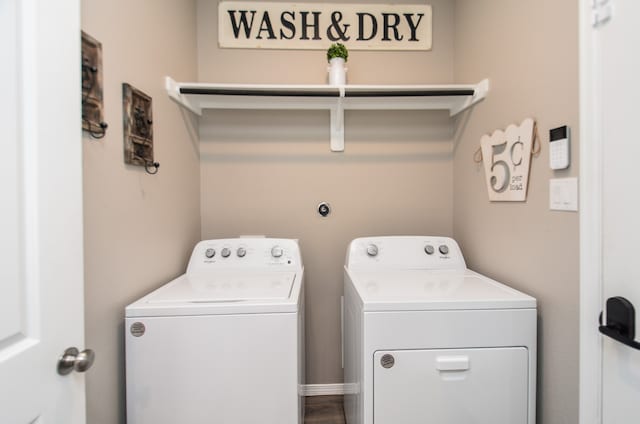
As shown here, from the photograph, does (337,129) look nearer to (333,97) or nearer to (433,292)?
(333,97)

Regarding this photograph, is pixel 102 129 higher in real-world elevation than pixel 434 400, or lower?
higher

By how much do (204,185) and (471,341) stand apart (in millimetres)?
1680

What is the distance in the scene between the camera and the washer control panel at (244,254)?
1.59 metres

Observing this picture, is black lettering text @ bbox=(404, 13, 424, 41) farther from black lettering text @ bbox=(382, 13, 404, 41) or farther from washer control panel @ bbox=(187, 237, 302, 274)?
washer control panel @ bbox=(187, 237, 302, 274)

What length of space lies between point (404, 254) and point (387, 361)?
0.71m

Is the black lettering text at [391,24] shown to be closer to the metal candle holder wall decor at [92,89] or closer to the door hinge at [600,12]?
the door hinge at [600,12]

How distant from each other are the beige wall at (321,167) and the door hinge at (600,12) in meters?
1.09

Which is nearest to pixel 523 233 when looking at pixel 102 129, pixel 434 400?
pixel 434 400

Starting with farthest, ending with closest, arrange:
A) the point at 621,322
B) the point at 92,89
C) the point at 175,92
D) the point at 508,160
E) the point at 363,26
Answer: the point at 363,26 → the point at 175,92 → the point at 508,160 → the point at 92,89 → the point at 621,322

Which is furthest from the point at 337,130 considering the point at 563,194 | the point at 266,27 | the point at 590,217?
the point at 590,217

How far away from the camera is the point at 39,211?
0.61 m

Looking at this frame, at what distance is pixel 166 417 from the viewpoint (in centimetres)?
105

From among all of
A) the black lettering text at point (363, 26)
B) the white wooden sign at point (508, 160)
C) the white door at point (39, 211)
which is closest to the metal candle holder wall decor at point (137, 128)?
the white door at point (39, 211)

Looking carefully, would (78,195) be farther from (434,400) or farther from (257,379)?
(434,400)
